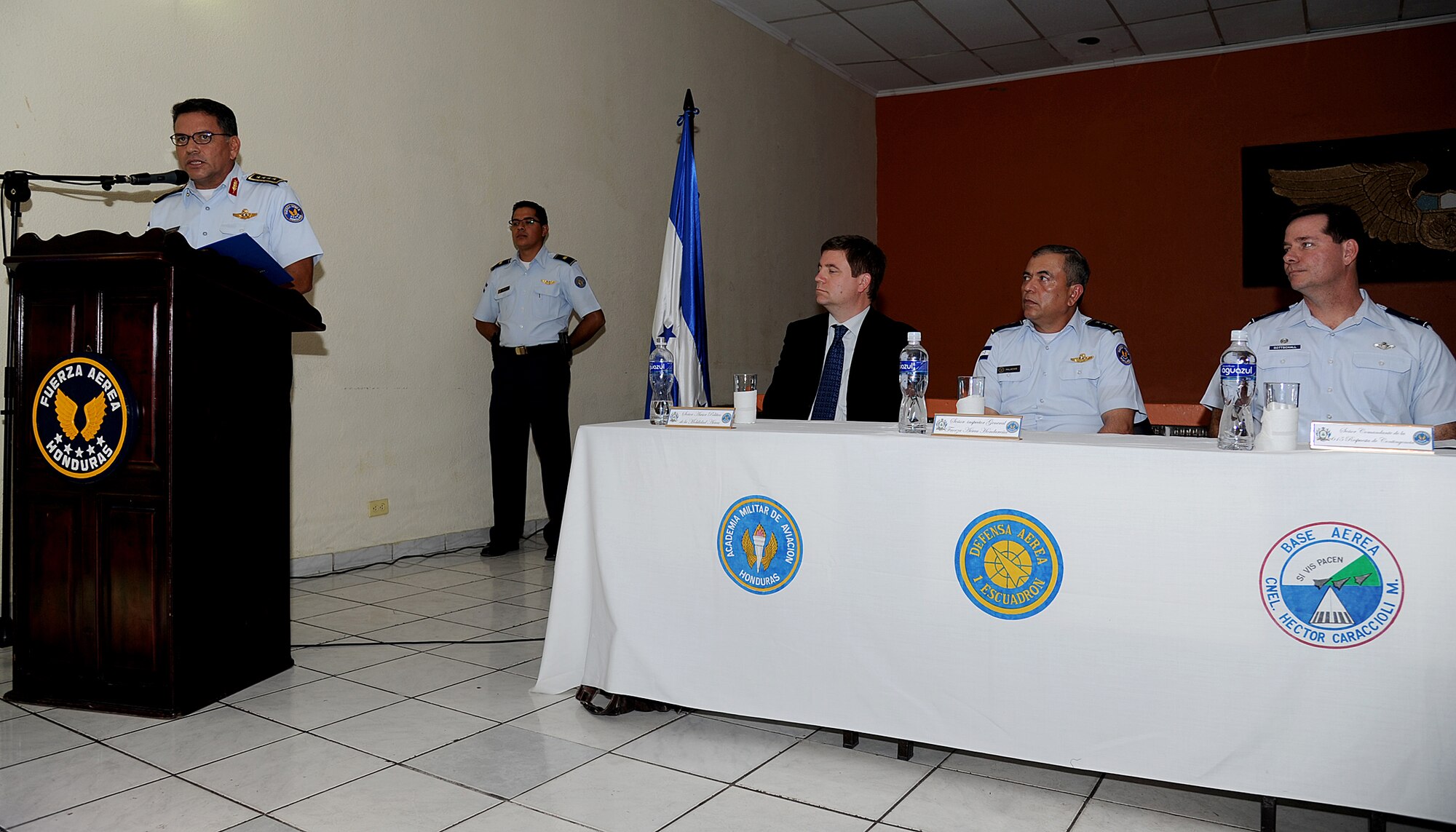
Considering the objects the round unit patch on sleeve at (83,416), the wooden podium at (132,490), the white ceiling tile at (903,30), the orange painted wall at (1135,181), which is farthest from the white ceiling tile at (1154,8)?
the round unit patch on sleeve at (83,416)

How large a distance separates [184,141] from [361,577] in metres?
1.92

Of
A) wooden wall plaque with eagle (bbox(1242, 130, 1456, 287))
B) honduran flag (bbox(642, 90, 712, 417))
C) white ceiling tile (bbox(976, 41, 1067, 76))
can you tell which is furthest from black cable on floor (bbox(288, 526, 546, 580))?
wooden wall plaque with eagle (bbox(1242, 130, 1456, 287))

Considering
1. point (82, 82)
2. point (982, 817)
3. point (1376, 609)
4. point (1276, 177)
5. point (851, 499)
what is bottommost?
point (982, 817)

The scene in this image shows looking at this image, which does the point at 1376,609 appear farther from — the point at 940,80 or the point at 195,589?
the point at 940,80

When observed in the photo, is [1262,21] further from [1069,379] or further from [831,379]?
[831,379]

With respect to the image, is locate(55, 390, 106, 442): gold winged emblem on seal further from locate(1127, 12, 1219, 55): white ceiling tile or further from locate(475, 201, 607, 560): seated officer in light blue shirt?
locate(1127, 12, 1219, 55): white ceiling tile

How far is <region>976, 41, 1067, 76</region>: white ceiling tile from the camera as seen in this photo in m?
7.18

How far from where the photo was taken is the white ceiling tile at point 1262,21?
6340 millimetres

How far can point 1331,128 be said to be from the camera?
6.78 metres

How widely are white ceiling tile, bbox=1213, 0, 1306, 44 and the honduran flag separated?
4.59m

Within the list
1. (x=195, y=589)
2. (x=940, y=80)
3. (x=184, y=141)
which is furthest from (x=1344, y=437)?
(x=940, y=80)

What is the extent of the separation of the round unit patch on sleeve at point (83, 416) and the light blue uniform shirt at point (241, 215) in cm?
71

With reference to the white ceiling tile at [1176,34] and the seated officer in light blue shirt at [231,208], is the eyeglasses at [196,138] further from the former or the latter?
the white ceiling tile at [1176,34]

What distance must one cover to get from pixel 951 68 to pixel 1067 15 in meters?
1.23
